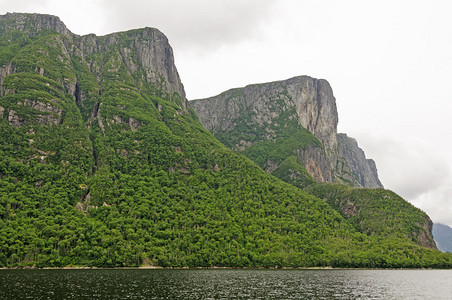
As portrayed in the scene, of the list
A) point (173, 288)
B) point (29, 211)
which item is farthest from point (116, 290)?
point (29, 211)

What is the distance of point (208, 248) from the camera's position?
7480 inches

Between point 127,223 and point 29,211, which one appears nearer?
point 29,211

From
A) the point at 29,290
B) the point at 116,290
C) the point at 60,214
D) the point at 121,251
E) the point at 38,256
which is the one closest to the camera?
the point at 29,290

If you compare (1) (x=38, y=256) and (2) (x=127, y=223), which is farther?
(2) (x=127, y=223)

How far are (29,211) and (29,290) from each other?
123 m

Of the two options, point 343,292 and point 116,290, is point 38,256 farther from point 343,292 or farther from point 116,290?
point 343,292

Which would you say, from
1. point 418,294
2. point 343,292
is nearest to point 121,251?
point 343,292

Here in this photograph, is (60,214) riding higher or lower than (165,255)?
higher

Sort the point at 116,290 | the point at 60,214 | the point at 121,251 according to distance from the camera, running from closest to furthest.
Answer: the point at 116,290
the point at 121,251
the point at 60,214

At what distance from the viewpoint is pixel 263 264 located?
193500mm

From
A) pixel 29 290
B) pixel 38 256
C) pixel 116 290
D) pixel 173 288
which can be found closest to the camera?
pixel 29 290

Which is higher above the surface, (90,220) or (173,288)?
(90,220)

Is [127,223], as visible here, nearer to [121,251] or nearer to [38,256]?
[121,251]

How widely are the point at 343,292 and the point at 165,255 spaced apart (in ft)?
370
